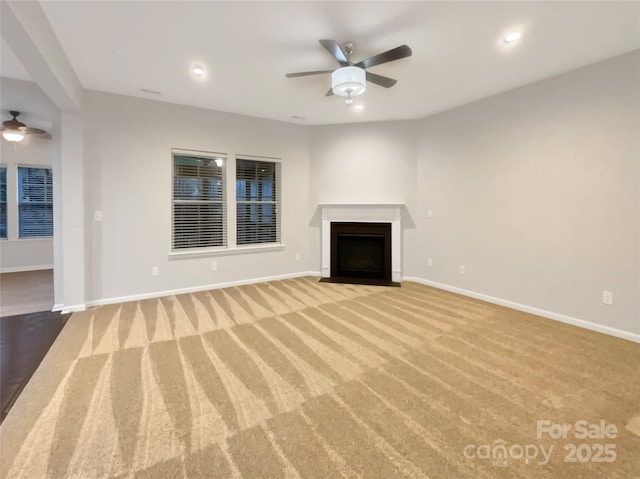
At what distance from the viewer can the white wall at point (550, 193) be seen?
288 cm

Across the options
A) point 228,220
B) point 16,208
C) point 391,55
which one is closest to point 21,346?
point 228,220

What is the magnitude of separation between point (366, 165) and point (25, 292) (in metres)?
5.94

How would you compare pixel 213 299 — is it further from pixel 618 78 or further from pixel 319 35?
pixel 618 78

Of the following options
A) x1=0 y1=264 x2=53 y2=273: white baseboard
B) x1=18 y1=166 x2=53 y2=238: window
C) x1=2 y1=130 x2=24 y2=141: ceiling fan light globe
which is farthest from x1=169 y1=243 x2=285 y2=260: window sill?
x1=18 y1=166 x2=53 y2=238: window

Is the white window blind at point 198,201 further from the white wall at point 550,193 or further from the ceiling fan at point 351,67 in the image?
the white wall at point 550,193

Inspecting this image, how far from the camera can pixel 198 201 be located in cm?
457

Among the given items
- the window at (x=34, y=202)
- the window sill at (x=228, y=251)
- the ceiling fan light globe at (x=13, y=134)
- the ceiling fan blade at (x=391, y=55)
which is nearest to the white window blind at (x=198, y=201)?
the window sill at (x=228, y=251)

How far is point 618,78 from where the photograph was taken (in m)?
2.85

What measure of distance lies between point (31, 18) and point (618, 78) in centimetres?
510

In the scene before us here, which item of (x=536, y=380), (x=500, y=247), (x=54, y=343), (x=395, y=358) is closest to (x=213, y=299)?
(x=54, y=343)

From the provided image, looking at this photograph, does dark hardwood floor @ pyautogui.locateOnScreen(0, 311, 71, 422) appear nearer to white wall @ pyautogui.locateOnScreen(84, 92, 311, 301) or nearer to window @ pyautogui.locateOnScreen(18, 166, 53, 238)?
white wall @ pyautogui.locateOnScreen(84, 92, 311, 301)

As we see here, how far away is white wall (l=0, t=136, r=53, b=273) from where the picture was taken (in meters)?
5.95

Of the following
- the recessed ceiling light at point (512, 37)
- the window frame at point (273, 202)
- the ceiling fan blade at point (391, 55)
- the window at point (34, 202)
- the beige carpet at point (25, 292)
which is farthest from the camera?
the window at point (34, 202)

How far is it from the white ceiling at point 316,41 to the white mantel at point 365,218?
1.87m
